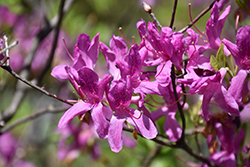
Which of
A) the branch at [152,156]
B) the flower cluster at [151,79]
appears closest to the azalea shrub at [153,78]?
the flower cluster at [151,79]

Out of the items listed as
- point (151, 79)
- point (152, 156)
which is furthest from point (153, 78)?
point (152, 156)

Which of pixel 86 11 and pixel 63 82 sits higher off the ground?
pixel 86 11

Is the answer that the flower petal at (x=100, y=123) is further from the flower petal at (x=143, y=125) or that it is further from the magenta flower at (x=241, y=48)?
the magenta flower at (x=241, y=48)

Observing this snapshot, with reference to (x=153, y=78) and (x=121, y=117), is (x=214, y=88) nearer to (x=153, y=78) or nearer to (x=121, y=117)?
(x=153, y=78)

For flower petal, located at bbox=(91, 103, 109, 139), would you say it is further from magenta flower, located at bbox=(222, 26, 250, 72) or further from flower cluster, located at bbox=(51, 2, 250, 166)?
magenta flower, located at bbox=(222, 26, 250, 72)

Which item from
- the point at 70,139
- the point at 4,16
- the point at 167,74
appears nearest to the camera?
the point at 167,74

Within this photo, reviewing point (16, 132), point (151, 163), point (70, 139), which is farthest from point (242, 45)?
point (16, 132)

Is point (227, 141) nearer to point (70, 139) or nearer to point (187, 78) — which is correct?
point (187, 78)

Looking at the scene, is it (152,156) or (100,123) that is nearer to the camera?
(100,123)
